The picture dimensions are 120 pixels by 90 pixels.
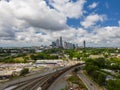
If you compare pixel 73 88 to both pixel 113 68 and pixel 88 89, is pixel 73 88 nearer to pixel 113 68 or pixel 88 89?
pixel 88 89

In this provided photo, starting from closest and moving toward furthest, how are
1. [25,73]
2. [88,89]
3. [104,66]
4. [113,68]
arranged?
[88,89] < [25,73] < [113,68] < [104,66]

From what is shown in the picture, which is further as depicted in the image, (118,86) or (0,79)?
(0,79)

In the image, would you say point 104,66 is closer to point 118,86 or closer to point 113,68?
point 113,68

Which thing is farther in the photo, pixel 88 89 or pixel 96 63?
pixel 96 63

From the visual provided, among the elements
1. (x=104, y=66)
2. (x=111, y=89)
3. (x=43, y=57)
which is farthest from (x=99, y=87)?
(x=43, y=57)

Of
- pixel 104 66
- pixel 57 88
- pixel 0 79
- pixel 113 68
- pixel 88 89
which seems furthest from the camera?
pixel 104 66

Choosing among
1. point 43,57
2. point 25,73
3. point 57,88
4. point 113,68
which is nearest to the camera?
point 57,88

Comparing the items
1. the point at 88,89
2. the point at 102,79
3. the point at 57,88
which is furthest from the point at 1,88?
the point at 102,79

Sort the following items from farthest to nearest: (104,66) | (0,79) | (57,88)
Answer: (104,66) → (0,79) → (57,88)
